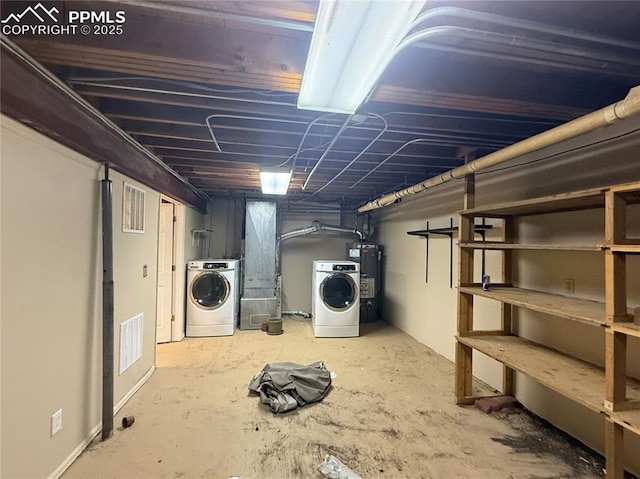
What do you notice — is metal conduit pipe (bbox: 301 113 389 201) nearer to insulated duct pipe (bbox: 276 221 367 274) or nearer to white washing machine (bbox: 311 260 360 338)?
insulated duct pipe (bbox: 276 221 367 274)

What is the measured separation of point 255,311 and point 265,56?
427 cm

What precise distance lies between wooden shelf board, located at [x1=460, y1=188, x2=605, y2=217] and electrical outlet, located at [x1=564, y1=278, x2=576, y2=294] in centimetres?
51

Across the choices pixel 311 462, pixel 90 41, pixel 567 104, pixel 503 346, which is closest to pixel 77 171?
pixel 90 41

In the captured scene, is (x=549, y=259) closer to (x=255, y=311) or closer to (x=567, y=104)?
(x=567, y=104)

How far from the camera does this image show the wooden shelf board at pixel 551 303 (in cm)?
175

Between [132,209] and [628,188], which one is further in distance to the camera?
[132,209]

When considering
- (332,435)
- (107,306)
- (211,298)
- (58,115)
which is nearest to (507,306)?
(332,435)

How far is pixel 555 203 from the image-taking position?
2057 millimetres

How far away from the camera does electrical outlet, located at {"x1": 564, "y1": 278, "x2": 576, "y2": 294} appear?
2334 millimetres

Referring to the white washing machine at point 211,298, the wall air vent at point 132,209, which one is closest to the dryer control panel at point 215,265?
the white washing machine at point 211,298

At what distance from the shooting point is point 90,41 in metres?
1.42

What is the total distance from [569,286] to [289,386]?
7.66 ft

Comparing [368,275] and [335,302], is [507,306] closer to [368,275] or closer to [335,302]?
[335,302]

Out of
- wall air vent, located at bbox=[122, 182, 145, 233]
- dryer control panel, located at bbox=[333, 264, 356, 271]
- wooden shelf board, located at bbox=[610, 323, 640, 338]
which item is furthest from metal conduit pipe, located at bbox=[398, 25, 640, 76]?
dryer control panel, located at bbox=[333, 264, 356, 271]
